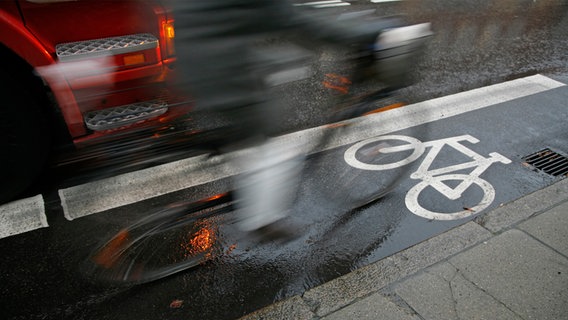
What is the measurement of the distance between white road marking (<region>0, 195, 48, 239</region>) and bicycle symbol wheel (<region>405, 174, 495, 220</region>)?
2.97 m

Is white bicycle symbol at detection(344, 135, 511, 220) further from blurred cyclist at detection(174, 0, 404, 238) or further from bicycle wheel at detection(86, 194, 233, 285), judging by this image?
bicycle wheel at detection(86, 194, 233, 285)

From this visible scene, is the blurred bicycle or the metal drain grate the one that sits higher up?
the blurred bicycle

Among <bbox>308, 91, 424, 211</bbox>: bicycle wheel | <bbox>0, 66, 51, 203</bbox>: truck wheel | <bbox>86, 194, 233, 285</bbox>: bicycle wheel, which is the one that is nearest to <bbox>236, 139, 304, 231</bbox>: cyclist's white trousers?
<bbox>86, 194, 233, 285</bbox>: bicycle wheel

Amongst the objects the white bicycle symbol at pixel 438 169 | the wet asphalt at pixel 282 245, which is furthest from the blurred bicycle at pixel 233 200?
the white bicycle symbol at pixel 438 169

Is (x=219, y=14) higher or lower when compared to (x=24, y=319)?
higher

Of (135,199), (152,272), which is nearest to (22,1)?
(135,199)

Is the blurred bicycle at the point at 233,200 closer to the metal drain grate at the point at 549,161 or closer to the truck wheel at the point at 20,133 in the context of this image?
the truck wheel at the point at 20,133

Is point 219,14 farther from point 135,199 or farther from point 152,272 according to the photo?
point 135,199

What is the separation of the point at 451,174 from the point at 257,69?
2.39 m

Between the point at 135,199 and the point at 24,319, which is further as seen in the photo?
the point at 135,199

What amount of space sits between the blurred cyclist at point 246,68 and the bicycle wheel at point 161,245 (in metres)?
0.40

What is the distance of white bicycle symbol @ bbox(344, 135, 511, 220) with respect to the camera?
12.2 ft

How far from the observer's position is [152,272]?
9.86 ft

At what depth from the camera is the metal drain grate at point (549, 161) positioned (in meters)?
4.26
